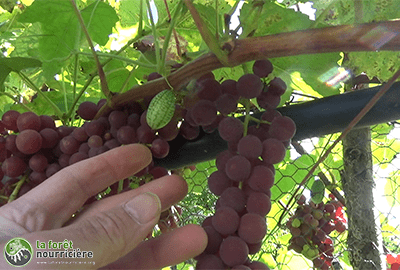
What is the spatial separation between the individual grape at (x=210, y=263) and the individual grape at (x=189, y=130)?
231 mm

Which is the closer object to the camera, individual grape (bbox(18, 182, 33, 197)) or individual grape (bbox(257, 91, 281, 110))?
individual grape (bbox(257, 91, 281, 110))

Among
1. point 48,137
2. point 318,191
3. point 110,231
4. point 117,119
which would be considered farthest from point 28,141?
point 318,191

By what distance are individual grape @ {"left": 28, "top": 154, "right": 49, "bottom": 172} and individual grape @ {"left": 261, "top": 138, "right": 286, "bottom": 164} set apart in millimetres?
370

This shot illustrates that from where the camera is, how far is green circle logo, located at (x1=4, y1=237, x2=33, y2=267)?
0.37m

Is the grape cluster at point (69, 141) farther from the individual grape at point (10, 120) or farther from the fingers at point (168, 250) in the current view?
the fingers at point (168, 250)

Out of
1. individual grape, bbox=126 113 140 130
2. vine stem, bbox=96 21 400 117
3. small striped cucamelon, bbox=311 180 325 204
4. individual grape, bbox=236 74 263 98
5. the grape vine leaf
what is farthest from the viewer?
small striped cucamelon, bbox=311 180 325 204

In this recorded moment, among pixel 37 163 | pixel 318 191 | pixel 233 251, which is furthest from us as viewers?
pixel 318 191

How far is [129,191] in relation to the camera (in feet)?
1.76

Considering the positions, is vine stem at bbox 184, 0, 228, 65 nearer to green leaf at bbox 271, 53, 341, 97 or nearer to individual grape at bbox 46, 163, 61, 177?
green leaf at bbox 271, 53, 341, 97

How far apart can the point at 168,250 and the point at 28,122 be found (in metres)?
0.33

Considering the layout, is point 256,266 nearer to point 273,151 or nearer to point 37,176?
point 273,151

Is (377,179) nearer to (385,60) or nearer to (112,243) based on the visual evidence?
(385,60)

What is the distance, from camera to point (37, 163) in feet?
1.96

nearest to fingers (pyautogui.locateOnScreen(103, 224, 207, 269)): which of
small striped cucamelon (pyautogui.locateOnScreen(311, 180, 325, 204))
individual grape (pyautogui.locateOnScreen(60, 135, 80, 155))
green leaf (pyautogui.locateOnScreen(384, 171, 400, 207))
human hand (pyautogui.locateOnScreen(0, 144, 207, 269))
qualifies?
human hand (pyautogui.locateOnScreen(0, 144, 207, 269))
